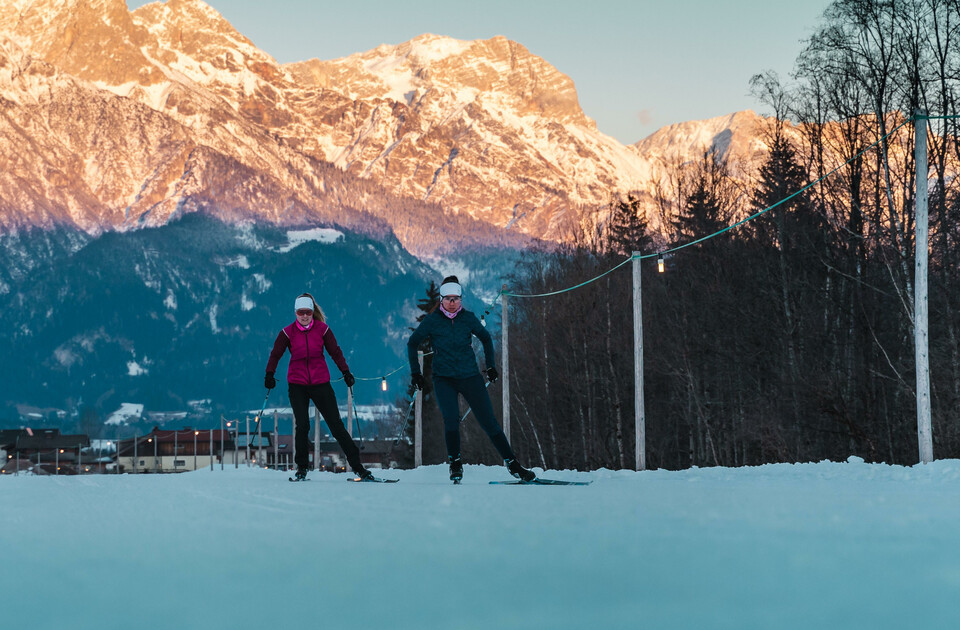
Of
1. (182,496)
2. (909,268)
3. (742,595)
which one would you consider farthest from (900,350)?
(742,595)

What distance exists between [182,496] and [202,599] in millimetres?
6187

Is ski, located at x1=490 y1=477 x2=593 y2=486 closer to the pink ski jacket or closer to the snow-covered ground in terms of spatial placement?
the pink ski jacket

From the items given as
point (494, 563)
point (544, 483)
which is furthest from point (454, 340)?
point (494, 563)

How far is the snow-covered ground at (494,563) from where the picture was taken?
387 centimetres

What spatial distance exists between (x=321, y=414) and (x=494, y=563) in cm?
898

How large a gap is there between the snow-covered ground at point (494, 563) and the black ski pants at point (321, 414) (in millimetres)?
4838

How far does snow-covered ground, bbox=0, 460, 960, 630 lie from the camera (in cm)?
387

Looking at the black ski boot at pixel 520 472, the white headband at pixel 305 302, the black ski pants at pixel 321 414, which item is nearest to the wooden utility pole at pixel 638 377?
the black ski pants at pixel 321 414

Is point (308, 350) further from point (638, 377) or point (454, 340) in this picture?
point (638, 377)

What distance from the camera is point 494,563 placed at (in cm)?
511

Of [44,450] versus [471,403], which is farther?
[44,450]

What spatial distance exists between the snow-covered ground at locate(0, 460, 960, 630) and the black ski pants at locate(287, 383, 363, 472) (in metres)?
4.84

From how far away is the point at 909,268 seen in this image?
1019 inches

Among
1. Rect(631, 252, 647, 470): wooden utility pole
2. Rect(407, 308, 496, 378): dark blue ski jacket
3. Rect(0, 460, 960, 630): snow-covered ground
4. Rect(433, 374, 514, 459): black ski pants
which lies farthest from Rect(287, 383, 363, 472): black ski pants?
Rect(631, 252, 647, 470): wooden utility pole
